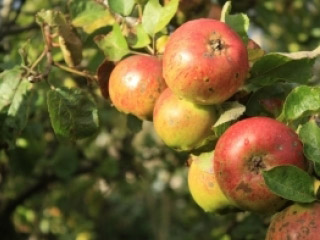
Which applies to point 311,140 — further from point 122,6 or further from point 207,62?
point 122,6

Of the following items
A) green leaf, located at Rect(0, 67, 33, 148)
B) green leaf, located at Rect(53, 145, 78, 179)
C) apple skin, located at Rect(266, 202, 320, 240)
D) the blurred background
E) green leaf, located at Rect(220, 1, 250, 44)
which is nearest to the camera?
apple skin, located at Rect(266, 202, 320, 240)

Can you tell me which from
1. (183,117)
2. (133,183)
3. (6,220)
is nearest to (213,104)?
(183,117)

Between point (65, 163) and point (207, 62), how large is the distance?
149 cm

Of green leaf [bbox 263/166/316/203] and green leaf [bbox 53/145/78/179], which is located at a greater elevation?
green leaf [bbox 263/166/316/203]

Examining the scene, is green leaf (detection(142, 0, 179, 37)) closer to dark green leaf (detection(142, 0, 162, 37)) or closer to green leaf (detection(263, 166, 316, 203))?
dark green leaf (detection(142, 0, 162, 37))

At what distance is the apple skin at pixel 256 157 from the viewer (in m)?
0.96

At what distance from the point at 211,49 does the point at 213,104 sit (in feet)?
0.34

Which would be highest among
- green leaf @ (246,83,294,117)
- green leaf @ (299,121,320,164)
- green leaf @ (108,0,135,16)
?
green leaf @ (108,0,135,16)

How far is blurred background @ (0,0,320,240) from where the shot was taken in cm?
197

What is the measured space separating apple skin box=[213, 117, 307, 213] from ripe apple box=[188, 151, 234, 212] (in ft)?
0.33

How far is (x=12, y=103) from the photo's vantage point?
1.29 m

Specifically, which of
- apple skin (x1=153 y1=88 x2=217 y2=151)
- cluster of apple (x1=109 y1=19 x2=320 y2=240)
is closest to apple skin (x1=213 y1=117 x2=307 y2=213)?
cluster of apple (x1=109 y1=19 x2=320 y2=240)

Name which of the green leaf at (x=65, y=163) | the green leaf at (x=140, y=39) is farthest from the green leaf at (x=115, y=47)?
the green leaf at (x=65, y=163)

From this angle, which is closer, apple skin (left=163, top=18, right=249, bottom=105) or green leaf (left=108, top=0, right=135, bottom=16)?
apple skin (left=163, top=18, right=249, bottom=105)
